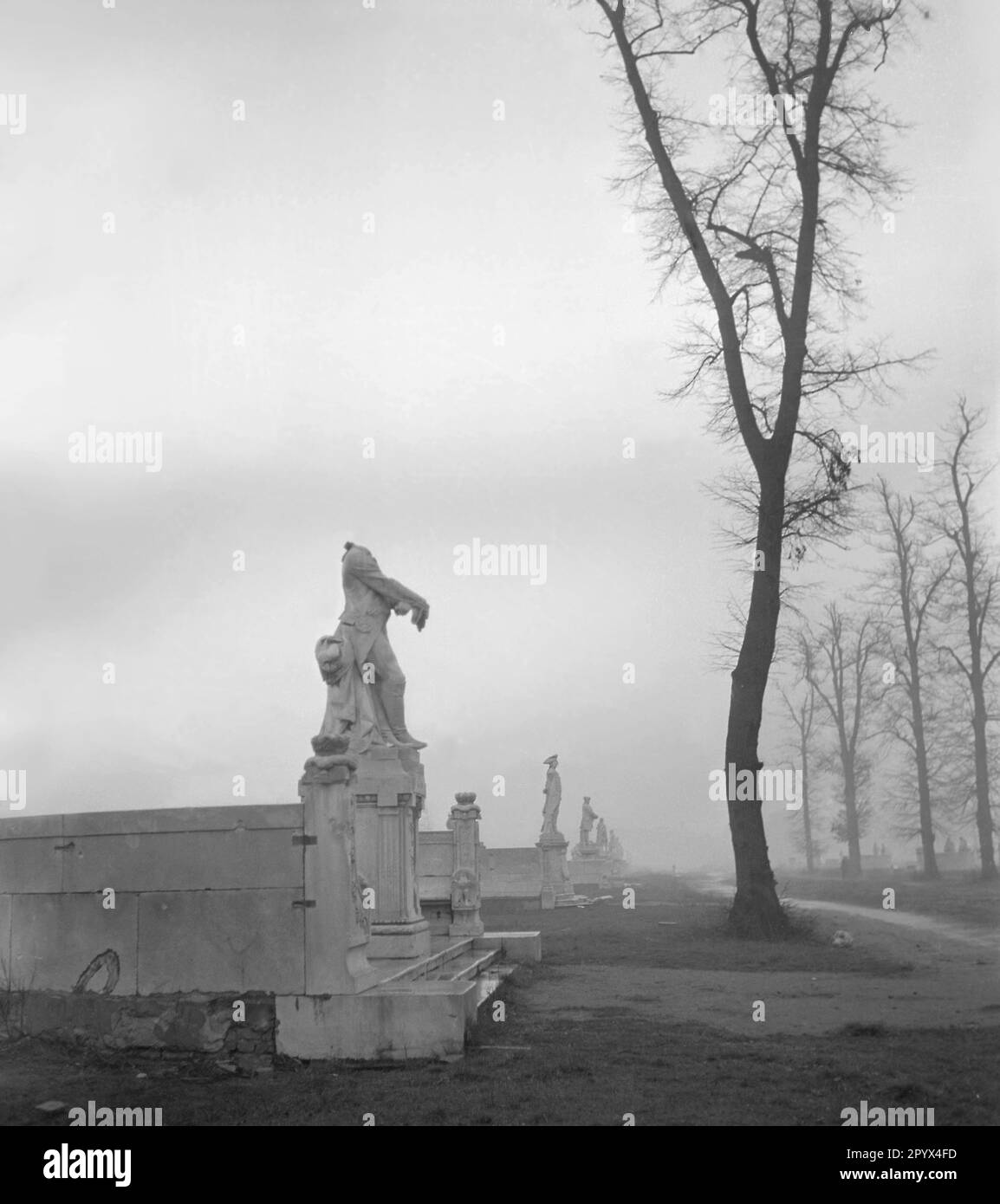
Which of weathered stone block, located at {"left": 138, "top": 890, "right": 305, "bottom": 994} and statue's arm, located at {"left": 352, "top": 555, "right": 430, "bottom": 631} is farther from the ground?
statue's arm, located at {"left": 352, "top": 555, "right": 430, "bottom": 631}

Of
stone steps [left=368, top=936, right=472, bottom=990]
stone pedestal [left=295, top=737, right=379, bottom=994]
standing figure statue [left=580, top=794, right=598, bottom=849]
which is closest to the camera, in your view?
stone pedestal [left=295, top=737, right=379, bottom=994]

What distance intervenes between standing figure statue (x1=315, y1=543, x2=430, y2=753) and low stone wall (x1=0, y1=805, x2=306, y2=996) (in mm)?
3689

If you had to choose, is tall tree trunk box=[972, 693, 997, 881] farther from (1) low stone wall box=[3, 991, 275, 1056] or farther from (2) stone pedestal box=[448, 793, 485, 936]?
(1) low stone wall box=[3, 991, 275, 1056]

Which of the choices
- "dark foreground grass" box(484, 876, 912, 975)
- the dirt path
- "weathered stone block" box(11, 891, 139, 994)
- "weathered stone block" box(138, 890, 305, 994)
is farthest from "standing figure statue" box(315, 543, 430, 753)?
"dark foreground grass" box(484, 876, 912, 975)

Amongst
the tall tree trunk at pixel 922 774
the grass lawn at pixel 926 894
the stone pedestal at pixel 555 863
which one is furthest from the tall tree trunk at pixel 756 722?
the tall tree trunk at pixel 922 774

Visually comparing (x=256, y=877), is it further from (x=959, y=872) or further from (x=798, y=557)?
(x=959, y=872)

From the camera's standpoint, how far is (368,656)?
12.6 metres

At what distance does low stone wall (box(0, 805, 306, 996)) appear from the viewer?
27.3 feet

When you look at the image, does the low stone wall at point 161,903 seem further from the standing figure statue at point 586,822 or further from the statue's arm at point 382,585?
the standing figure statue at point 586,822

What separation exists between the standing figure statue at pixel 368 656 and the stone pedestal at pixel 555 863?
675 inches

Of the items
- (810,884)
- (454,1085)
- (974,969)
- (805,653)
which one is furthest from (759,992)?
(805,653)

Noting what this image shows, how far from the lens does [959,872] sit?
35844 mm

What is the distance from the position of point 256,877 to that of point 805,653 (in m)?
34.6

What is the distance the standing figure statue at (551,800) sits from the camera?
101ft
